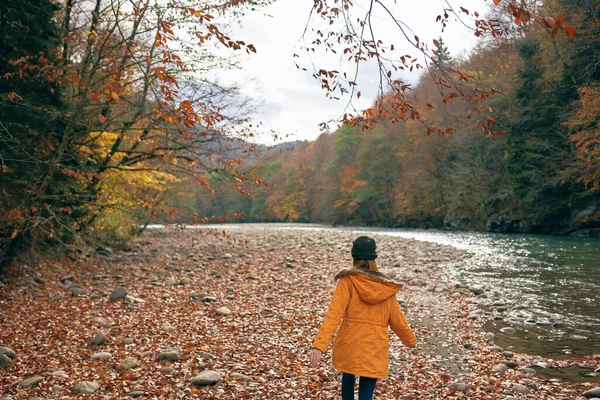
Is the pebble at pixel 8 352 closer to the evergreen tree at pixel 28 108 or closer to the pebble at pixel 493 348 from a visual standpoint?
the evergreen tree at pixel 28 108

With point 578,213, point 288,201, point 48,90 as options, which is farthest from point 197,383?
point 288,201

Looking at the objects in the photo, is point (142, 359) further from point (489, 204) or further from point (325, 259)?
point (489, 204)

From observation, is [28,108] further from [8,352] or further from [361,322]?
[361,322]

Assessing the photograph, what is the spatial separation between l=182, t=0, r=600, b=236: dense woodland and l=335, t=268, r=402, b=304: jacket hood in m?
2.04

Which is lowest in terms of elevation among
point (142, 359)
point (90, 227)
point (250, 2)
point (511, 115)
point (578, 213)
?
point (142, 359)

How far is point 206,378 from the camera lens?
545 centimetres

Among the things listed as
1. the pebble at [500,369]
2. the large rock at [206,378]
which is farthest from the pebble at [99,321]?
the pebble at [500,369]

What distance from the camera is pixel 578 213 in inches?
1131

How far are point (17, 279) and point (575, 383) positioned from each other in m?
11.4

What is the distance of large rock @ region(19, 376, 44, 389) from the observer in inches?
204

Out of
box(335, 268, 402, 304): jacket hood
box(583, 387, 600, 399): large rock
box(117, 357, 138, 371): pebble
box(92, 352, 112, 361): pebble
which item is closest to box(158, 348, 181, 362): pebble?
box(117, 357, 138, 371): pebble

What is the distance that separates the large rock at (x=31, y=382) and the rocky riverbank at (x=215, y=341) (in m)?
0.01

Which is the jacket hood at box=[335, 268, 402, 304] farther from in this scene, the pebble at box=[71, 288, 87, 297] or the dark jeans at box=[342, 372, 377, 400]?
the pebble at box=[71, 288, 87, 297]

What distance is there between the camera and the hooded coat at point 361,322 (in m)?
3.84
